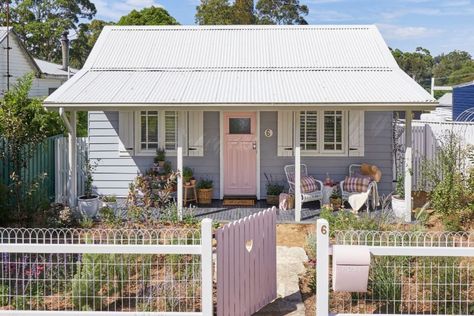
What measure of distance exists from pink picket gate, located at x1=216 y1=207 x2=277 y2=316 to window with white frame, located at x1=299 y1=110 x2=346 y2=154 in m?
6.00

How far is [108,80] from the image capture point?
36.9 ft

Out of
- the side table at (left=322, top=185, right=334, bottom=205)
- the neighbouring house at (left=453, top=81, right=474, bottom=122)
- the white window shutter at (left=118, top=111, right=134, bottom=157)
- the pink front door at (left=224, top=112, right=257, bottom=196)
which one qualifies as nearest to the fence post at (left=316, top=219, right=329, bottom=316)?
the side table at (left=322, top=185, right=334, bottom=205)

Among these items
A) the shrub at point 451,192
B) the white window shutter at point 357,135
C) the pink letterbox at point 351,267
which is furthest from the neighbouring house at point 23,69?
the pink letterbox at point 351,267

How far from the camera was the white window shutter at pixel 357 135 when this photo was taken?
11.6 meters

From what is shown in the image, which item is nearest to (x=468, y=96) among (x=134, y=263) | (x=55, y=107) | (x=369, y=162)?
(x=369, y=162)

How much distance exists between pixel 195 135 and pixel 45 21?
39.8 m

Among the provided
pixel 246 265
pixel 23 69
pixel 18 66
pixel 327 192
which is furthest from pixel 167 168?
pixel 23 69

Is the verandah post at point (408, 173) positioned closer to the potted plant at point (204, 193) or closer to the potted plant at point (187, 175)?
the potted plant at point (204, 193)

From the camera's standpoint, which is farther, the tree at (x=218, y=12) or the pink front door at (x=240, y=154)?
the tree at (x=218, y=12)

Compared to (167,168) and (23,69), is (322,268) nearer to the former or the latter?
(167,168)

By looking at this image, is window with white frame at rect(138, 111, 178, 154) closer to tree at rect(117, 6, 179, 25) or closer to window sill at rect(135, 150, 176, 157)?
window sill at rect(135, 150, 176, 157)

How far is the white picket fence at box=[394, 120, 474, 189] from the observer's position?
41.2ft

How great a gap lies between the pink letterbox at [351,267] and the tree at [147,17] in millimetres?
30906

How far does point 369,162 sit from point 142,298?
755cm
